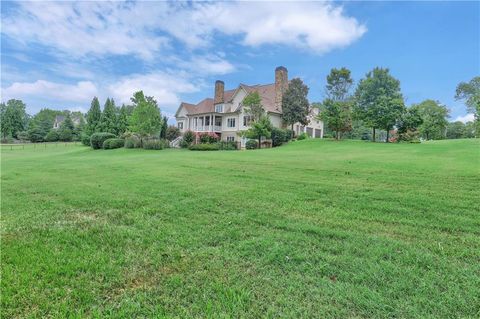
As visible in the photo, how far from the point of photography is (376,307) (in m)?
2.50

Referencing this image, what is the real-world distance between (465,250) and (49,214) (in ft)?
20.8

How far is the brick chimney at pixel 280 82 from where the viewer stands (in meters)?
35.0

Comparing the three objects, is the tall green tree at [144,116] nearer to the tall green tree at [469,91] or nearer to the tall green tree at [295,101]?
the tall green tree at [295,101]

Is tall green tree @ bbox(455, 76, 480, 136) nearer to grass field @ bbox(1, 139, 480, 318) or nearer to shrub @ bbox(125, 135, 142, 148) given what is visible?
shrub @ bbox(125, 135, 142, 148)

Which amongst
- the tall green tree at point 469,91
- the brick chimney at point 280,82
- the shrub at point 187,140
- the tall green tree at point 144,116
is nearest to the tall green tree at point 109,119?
the tall green tree at point 144,116

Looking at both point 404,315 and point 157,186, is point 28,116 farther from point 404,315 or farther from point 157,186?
point 404,315

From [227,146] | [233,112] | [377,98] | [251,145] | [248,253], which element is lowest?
[248,253]

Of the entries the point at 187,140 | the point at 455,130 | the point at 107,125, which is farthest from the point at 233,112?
the point at 455,130

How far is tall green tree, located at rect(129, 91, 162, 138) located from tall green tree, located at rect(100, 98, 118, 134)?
60.8 feet

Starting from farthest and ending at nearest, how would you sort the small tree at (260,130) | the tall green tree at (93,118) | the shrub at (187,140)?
the tall green tree at (93,118)
the shrub at (187,140)
the small tree at (260,130)

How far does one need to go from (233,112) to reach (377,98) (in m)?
16.4

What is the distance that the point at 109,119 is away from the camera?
157ft

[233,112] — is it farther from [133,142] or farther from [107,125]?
[107,125]

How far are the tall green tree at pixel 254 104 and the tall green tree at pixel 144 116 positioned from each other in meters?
9.66
